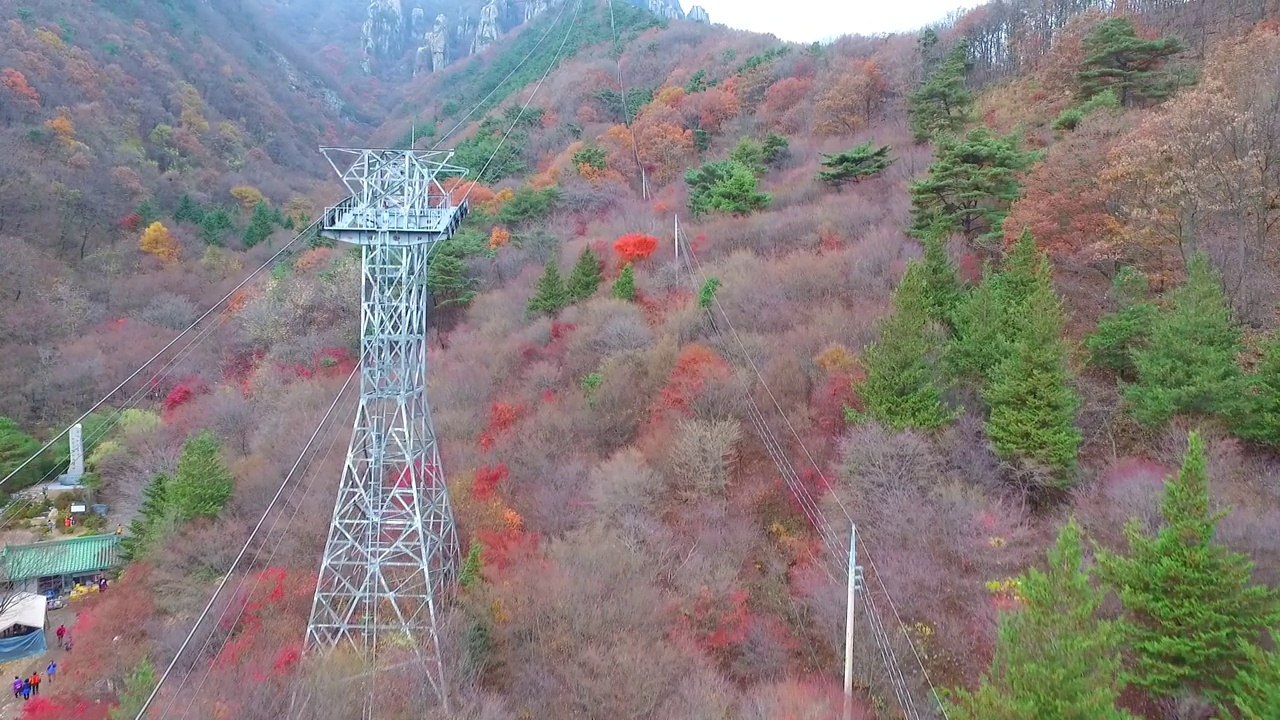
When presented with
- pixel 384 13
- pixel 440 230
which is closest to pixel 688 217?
pixel 440 230

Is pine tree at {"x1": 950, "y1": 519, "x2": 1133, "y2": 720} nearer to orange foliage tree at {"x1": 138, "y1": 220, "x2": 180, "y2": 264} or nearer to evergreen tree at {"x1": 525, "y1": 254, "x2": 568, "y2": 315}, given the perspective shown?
evergreen tree at {"x1": 525, "y1": 254, "x2": 568, "y2": 315}

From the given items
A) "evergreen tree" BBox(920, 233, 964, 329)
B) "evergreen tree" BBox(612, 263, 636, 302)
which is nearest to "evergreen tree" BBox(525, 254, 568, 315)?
"evergreen tree" BBox(612, 263, 636, 302)

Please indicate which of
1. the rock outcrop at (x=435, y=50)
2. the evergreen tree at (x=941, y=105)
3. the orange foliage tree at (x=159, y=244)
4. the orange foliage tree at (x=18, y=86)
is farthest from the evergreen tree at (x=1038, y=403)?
the rock outcrop at (x=435, y=50)

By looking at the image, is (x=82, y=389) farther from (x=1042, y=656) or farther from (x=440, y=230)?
(x=1042, y=656)

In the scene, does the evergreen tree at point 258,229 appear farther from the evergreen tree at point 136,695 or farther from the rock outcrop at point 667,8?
the rock outcrop at point 667,8

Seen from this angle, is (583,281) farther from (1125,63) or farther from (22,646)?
(1125,63)
